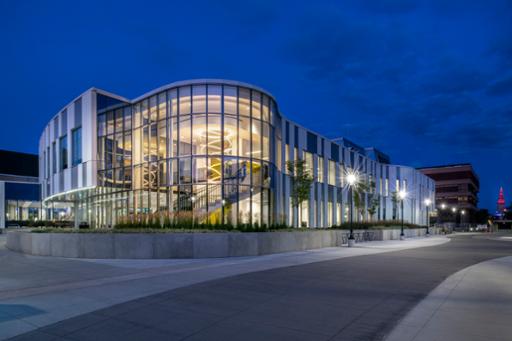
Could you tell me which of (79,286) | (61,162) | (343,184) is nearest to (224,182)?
(79,286)

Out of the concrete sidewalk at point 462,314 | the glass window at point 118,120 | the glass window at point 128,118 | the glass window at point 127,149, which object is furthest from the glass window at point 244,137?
the concrete sidewalk at point 462,314

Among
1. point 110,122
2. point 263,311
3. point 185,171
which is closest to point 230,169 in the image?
point 185,171

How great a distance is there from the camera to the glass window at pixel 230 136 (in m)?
26.6

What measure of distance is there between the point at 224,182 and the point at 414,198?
54797 millimetres

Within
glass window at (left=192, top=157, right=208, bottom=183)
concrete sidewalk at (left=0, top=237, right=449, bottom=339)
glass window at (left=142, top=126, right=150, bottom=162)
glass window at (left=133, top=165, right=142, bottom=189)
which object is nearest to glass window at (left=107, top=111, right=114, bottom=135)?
glass window at (left=142, top=126, right=150, bottom=162)

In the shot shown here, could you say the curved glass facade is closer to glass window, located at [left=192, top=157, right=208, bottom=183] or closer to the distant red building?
glass window, located at [left=192, top=157, right=208, bottom=183]

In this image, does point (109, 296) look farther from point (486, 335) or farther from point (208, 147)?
point (208, 147)

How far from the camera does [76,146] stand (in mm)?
33625

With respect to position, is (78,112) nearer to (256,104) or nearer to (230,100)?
(230,100)

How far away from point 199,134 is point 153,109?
192 inches

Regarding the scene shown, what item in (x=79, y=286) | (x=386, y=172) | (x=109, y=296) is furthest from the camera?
(x=386, y=172)

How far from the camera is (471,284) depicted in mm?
10484

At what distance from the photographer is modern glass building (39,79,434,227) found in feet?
85.8

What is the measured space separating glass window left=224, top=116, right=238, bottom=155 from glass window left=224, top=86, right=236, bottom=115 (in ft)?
1.80
